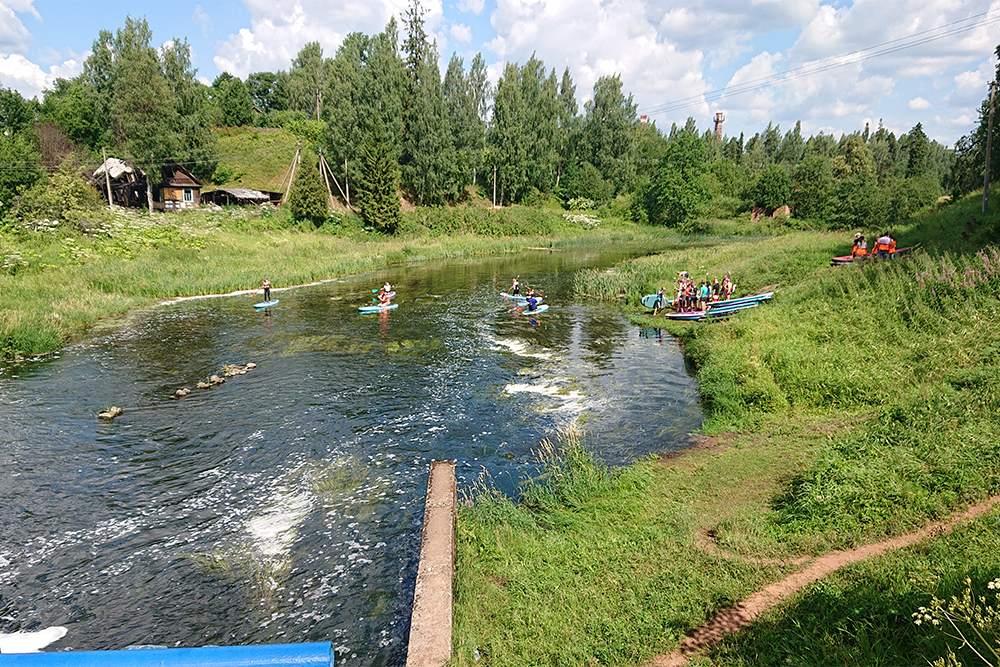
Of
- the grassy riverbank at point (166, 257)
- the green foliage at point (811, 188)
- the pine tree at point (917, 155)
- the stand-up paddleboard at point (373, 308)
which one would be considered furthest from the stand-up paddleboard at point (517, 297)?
the pine tree at point (917, 155)

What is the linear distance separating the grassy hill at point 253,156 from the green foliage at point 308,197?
12.3m

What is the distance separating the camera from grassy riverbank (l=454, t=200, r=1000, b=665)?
6656mm

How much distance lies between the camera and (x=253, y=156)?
7669 cm

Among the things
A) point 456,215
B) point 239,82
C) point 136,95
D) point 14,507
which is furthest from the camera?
point 239,82

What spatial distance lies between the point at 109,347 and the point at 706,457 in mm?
24397

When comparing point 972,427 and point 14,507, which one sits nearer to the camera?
point 972,427

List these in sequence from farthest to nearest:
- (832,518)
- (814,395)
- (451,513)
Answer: (814,395) → (451,513) → (832,518)

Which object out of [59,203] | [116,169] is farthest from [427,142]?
[59,203]

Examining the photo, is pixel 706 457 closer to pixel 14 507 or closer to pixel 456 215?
pixel 14 507

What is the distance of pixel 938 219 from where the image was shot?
35.9 metres

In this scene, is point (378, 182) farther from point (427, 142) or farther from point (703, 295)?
point (703, 295)

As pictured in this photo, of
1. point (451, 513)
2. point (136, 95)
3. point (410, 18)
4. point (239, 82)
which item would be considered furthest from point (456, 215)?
point (451, 513)

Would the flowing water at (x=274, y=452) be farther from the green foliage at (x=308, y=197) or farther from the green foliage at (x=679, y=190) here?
the green foliage at (x=679, y=190)

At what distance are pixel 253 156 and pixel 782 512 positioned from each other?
8313 centimetres
